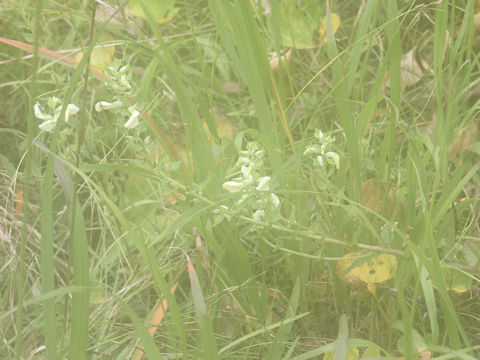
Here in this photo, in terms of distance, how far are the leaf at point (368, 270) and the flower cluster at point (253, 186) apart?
0.16 m

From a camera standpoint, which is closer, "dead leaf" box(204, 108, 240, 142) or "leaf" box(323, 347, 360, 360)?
"leaf" box(323, 347, 360, 360)

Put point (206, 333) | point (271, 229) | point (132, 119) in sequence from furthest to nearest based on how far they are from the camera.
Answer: point (271, 229) → point (132, 119) → point (206, 333)

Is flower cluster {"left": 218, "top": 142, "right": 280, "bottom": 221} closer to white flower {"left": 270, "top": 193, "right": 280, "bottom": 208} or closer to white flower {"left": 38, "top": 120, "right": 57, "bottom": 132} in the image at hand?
white flower {"left": 270, "top": 193, "right": 280, "bottom": 208}

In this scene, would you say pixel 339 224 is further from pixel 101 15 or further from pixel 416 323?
pixel 101 15

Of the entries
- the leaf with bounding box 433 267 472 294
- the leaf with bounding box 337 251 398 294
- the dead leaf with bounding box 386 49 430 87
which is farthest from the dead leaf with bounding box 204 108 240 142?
the leaf with bounding box 433 267 472 294

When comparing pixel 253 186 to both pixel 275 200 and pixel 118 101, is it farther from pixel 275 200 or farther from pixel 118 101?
pixel 118 101

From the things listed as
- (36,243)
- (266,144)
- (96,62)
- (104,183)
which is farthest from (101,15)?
(266,144)

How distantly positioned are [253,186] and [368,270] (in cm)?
25

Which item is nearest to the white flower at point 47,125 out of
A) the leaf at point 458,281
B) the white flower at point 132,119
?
the white flower at point 132,119

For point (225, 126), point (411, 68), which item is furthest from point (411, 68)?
point (225, 126)

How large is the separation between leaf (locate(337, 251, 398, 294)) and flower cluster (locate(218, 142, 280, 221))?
0.16 m

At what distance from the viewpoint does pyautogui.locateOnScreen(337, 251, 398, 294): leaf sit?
42.6 inches

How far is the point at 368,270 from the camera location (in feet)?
3.58

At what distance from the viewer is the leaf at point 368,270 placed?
3.55ft
